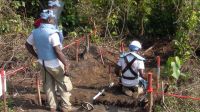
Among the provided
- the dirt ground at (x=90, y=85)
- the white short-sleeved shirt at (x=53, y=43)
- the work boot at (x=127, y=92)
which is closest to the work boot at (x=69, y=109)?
the dirt ground at (x=90, y=85)

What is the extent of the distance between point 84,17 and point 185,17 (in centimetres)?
288

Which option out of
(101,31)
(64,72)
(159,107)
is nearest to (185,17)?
(101,31)

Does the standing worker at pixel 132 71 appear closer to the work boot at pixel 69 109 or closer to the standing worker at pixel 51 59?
the work boot at pixel 69 109

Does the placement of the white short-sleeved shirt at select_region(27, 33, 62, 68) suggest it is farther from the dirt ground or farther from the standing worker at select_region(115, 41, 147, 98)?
the standing worker at select_region(115, 41, 147, 98)

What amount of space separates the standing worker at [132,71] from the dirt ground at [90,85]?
21cm

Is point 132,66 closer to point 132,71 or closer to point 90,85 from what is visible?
point 132,71

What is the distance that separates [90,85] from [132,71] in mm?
1318

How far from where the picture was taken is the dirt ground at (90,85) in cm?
905


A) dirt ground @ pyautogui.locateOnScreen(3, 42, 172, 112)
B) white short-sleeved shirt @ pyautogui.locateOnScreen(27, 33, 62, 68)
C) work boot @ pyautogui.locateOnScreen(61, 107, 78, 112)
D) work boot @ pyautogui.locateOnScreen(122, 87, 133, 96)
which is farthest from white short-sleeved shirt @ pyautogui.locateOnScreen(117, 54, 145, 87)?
white short-sleeved shirt @ pyautogui.locateOnScreen(27, 33, 62, 68)

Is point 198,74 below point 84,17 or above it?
below

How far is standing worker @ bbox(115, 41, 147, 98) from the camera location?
352 inches

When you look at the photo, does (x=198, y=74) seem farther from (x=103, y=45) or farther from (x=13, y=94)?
(x=13, y=94)

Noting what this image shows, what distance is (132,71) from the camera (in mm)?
9055

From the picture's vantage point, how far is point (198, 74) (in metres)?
10.1
